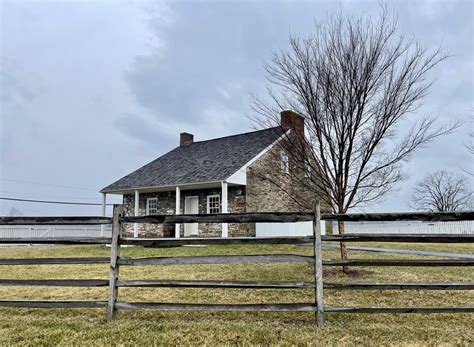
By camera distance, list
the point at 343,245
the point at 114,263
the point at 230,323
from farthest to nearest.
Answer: the point at 343,245, the point at 114,263, the point at 230,323

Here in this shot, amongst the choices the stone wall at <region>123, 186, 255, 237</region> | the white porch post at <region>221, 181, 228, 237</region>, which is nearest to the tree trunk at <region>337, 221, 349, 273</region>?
the white porch post at <region>221, 181, 228, 237</region>

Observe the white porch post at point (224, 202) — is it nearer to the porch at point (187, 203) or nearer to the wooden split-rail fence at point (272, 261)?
the porch at point (187, 203)

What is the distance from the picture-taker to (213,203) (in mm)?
17609

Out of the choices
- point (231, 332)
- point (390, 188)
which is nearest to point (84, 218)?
point (231, 332)

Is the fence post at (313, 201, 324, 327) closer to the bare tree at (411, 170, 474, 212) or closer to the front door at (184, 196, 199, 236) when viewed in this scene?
the front door at (184, 196, 199, 236)

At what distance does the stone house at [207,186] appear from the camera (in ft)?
53.4

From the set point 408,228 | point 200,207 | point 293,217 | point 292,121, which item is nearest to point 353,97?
point 292,121

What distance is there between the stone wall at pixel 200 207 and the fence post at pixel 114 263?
11.6 m

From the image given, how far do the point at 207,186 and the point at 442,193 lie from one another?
127 ft

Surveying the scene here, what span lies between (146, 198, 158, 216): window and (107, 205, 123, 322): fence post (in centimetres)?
1541

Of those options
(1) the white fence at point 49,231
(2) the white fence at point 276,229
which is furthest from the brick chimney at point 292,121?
(1) the white fence at point 49,231

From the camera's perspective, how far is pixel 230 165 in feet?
54.6

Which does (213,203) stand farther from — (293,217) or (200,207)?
(293,217)

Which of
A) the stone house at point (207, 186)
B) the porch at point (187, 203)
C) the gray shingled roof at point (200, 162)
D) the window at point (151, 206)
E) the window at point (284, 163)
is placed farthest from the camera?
the window at point (151, 206)
